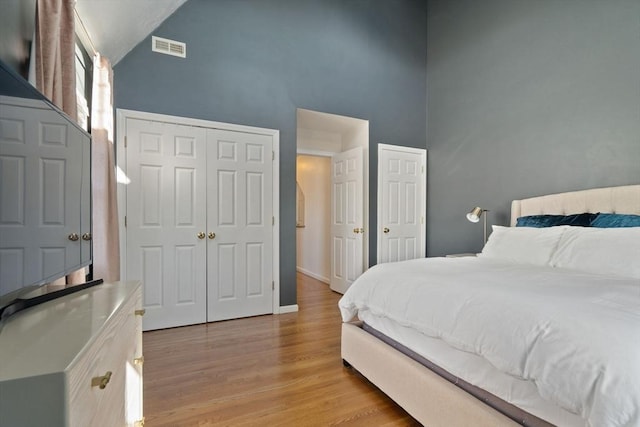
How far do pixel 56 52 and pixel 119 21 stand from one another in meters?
1.01

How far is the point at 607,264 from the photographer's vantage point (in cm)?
192

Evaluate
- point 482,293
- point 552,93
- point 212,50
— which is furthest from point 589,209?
point 212,50

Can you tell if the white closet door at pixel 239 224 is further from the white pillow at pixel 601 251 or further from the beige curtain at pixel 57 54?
the white pillow at pixel 601 251

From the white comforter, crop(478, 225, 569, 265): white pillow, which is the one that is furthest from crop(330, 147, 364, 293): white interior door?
the white comforter

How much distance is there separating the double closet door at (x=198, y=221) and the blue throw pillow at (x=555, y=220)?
2.62 m

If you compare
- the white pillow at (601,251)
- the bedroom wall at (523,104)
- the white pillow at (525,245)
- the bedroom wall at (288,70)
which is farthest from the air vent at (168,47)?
the white pillow at (601,251)

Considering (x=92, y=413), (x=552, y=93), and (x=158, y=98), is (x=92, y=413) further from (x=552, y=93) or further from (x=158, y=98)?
(x=552, y=93)

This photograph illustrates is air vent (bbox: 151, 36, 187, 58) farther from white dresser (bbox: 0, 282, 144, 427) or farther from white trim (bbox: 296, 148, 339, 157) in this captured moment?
white dresser (bbox: 0, 282, 144, 427)

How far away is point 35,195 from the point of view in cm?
98

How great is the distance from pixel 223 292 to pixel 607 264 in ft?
10.4

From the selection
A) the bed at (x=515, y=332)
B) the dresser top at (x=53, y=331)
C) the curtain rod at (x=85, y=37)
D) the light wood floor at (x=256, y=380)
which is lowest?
the light wood floor at (x=256, y=380)

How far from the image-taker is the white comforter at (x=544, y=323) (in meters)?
0.86

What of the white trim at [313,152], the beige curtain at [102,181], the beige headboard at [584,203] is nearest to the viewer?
the beige curtain at [102,181]

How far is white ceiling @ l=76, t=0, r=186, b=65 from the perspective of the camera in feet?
6.63
